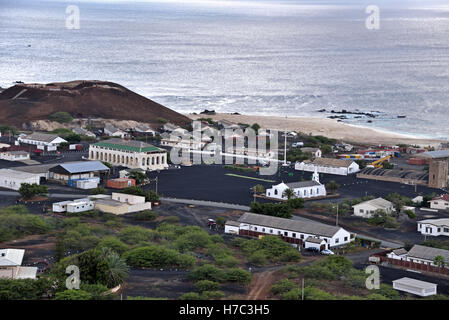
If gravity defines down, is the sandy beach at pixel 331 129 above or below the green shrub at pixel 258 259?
below

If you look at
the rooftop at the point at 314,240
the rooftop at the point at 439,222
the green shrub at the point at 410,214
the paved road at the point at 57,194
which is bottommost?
the green shrub at the point at 410,214

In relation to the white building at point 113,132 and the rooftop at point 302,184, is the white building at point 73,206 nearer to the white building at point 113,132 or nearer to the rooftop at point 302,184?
the rooftop at point 302,184

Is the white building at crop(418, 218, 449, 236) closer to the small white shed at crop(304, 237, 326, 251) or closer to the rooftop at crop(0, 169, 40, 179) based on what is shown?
the small white shed at crop(304, 237, 326, 251)

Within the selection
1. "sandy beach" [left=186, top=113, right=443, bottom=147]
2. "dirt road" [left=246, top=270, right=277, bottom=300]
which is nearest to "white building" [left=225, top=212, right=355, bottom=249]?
"dirt road" [left=246, top=270, right=277, bottom=300]

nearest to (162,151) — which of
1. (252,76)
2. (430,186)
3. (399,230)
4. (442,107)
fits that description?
(430,186)

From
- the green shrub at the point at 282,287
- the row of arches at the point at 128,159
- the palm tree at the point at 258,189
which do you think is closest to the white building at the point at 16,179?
the row of arches at the point at 128,159

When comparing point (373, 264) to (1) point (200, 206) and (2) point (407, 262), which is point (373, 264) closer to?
(2) point (407, 262)

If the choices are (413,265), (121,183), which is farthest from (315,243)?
(121,183)
